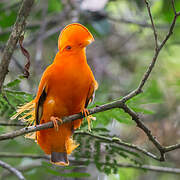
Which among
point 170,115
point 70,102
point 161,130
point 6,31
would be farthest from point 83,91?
point 170,115

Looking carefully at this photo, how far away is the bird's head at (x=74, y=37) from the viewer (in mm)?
2902

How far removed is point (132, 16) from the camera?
7516 mm

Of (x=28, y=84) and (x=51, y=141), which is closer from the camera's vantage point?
(x=51, y=141)

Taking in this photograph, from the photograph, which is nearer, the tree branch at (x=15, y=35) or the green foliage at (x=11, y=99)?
the tree branch at (x=15, y=35)

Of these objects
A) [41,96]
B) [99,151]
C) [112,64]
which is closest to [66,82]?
[41,96]

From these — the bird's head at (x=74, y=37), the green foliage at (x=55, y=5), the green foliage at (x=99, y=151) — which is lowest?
the green foliage at (x=99, y=151)

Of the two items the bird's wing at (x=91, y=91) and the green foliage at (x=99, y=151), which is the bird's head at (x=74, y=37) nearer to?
the bird's wing at (x=91, y=91)

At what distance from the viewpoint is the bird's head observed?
290 centimetres

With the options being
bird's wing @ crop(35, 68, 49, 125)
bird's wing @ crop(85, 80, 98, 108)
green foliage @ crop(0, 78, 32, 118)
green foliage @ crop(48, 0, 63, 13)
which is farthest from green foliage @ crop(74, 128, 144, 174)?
green foliage @ crop(48, 0, 63, 13)

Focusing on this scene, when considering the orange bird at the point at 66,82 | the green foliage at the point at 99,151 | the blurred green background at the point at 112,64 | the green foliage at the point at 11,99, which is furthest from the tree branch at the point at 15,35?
the blurred green background at the point at 112,64

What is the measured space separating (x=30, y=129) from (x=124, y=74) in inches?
234

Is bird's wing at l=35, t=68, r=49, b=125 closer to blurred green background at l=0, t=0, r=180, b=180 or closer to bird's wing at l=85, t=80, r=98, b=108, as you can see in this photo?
bird's wing at l=85, t=80, r=98, b=108

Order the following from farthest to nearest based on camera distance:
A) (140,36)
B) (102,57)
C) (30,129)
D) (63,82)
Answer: (140,36)
(102,57)
(63,82)
(30,129)

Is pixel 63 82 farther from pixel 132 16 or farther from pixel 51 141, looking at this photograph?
pixel 132 16
